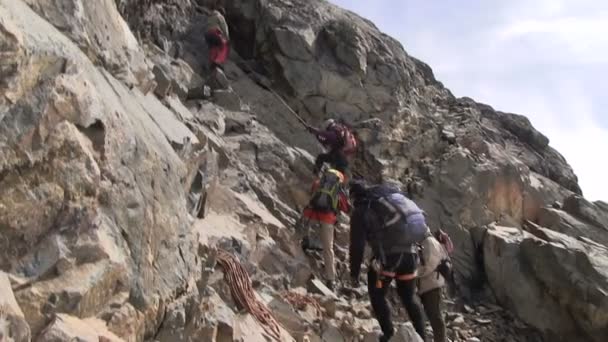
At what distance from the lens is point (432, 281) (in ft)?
31.9

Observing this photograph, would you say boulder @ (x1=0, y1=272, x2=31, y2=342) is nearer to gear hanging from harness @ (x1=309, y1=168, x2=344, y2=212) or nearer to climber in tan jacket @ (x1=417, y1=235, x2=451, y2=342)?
climber in tan jacket @ (x1=417, y1=235, x2=451, y2=342)

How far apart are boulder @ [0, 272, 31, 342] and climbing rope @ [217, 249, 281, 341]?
362 cm

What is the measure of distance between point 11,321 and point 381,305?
5518mm

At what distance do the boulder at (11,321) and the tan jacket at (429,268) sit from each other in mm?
6554

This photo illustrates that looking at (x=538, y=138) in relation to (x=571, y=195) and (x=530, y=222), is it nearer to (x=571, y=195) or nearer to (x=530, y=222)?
(x=571, y=195)

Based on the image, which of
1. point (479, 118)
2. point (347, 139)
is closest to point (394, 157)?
point (347, 139)

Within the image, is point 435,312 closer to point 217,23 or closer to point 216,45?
point 216,45

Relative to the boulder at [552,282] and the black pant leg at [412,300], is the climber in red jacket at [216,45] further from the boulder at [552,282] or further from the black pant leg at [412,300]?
the black pant leg at [412,300]

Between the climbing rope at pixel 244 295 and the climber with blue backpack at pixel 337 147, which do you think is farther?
the climber with blue backpack at pixel 337 147

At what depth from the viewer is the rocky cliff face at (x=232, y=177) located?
5172 mm

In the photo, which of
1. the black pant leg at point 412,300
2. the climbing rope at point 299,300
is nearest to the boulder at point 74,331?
the climbing rope at point 299,300

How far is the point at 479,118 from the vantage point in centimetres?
2114

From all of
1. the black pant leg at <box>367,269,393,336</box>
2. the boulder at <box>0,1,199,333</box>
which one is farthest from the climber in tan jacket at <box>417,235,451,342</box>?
the boulder at <box>0,1,199,333</box>

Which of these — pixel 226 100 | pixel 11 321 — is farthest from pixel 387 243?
pixel 226 100
